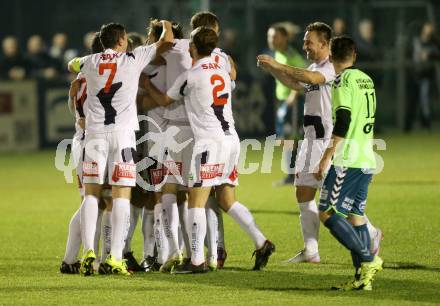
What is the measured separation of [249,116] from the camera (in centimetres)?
2481

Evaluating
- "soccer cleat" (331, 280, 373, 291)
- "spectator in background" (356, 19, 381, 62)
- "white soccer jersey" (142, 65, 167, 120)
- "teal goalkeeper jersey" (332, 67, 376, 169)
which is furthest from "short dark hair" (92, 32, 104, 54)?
"spectator in background" (356, 19, 381, 62)

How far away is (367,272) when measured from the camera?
9.48m

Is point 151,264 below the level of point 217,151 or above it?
below

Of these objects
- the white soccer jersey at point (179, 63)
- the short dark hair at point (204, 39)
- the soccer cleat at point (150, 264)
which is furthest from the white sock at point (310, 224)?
the short dark hair at point (204, 39)

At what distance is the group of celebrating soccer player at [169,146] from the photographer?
10477 mm

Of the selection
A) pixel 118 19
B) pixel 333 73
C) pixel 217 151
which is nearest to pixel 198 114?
pixel 217 151

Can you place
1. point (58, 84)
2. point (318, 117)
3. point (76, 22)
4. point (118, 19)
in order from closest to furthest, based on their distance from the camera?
1. point (318, 117)
2. point (58, 84)
3. point (118, 19)
4. point (76, 22)

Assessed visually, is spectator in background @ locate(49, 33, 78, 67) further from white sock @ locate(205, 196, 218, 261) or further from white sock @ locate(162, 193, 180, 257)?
white sock @ locate(162, 193, 180, 257)

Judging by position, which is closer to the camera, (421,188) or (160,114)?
(160,114)

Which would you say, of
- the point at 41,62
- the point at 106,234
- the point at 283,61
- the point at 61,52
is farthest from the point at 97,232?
the point at 61,52

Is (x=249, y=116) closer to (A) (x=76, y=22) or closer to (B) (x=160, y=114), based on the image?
(A) (x=76, y=22)

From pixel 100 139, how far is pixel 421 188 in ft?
24.8

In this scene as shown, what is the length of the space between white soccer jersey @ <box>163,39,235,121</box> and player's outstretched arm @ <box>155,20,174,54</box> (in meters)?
0.15

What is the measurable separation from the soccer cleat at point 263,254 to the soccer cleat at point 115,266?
44.4 inches
